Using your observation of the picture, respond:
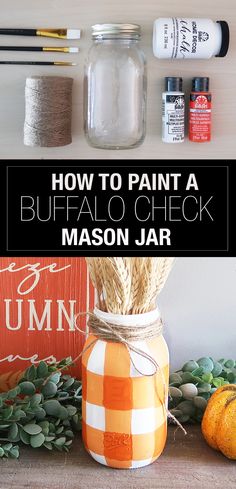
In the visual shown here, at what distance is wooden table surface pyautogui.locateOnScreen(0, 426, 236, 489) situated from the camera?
0.97 m

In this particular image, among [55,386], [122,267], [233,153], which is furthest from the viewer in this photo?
[233,153]

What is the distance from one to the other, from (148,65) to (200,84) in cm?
9

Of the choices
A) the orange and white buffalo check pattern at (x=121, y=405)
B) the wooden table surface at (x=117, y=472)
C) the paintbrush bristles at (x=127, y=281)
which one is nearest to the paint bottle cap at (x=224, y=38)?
the paintbrush bristles at (x=127, y=281)

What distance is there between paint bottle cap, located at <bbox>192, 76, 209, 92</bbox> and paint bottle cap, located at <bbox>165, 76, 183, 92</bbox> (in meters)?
0.02

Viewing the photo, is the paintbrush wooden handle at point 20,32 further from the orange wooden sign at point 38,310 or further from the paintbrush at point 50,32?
the orange wooden sign at point 38,310

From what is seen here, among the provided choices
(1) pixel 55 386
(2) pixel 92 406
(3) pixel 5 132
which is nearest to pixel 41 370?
(1) pixel 55 386

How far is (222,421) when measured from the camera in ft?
3.38

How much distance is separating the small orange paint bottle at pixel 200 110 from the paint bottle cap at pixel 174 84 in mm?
22

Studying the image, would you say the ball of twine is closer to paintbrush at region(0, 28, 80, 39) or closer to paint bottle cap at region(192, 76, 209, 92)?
paintbrush at region(0, 28, 80, 39)

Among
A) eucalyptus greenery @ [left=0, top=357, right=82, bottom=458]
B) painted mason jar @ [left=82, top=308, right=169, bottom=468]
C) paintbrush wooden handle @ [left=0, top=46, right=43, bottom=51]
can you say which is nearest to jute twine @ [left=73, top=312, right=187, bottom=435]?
painted mason jar @ [left=82, top=308, right=169, bottom=468]

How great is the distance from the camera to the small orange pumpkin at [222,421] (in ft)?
3.34

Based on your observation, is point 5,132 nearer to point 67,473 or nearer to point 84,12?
point 84,12

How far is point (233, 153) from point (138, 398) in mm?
448

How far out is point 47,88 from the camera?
112 centimetres
